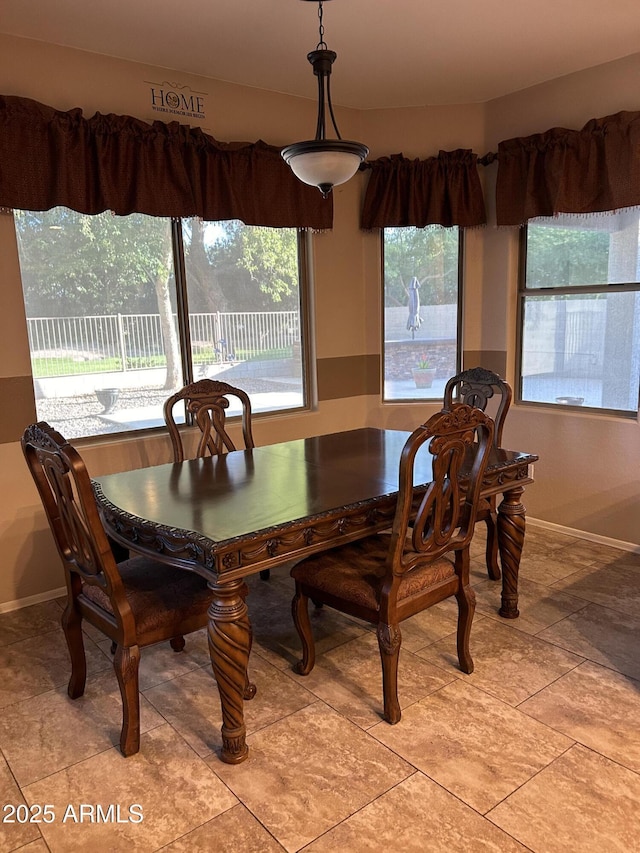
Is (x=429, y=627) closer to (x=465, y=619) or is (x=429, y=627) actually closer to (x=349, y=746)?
(x=465, y=619)

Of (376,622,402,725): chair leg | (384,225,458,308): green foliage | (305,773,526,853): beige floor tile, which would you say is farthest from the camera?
(384,225,458,308): green foliage

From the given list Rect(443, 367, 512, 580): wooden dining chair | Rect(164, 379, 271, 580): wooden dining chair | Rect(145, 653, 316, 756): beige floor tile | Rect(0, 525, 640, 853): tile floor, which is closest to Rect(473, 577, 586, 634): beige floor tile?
Rect(0, 525, 640, 853): tile floor

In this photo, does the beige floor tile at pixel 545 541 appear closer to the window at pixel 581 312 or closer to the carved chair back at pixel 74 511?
the window at pixel 581 312

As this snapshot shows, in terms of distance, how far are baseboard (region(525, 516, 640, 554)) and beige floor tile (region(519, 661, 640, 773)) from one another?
132cm

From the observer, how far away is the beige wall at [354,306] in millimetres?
2936

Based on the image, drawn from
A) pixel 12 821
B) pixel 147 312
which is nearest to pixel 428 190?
pixel 147 312

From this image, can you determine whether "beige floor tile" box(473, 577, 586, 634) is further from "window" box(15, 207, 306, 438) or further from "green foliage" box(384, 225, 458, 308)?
"green foliage" box(384, 225, 458, 308)

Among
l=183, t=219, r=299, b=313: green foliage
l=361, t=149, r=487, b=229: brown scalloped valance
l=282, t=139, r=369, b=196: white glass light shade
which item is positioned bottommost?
l=183, t=219, r=299, b=313: green foliage

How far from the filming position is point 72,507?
1859mm

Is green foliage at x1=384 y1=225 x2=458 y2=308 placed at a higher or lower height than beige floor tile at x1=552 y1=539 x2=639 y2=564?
higher

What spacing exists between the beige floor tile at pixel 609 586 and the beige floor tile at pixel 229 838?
1913 mm

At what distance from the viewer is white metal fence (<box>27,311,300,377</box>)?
10.1ft

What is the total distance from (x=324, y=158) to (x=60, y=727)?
2.15 m

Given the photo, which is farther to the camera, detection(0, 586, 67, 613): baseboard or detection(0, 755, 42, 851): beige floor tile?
detection(0, 586, 67, 613): baseboard
